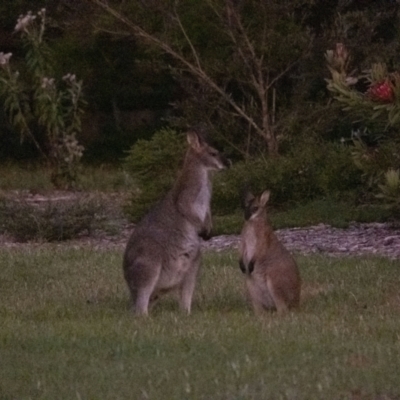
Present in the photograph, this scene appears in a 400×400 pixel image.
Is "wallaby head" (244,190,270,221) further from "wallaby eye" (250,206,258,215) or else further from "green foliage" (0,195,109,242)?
"green foliage" (0,195,109,242)

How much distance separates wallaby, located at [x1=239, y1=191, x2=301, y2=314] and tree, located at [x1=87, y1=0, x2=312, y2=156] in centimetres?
937

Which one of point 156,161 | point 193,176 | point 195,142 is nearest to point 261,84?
point 156,161

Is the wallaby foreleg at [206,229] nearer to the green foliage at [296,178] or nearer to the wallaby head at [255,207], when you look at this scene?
the wallaby head at [255,207]

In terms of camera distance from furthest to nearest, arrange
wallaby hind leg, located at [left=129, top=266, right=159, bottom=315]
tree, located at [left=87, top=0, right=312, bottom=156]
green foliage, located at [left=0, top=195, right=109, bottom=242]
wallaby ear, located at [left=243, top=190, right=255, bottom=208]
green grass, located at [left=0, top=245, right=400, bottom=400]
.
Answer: tree, located at [left=87, top=0, right=312, bottom=156] → green foliage, located at [left=0, top=195, right=109, bottom=242] → wallaby ear, located at [left=243, top=190, right=255, bottom=208] → wallaby hind leg, located at [left=129, top=266, right=159, bottom=315] → green grass, located at [left=0, top=245, right=400, bottom=400]

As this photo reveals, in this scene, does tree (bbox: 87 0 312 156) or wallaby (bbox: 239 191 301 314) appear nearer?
wallaby (bbox: 239 191 301 314)

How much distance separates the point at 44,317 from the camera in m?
10.5

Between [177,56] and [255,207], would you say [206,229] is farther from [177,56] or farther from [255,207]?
[177,56]

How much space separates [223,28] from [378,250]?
6810mm

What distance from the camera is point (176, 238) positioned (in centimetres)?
1093

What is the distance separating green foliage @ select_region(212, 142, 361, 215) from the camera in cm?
1858

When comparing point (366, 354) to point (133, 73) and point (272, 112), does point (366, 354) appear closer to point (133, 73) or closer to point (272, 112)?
point (272, 112)

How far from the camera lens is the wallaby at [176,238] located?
1064cm

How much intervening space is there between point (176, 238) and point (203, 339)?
2038 millimetres

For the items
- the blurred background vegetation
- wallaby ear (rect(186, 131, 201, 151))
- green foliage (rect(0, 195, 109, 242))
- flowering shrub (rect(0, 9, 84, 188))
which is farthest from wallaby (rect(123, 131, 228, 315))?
flowering shrub (rect(0, 9, 84, 188))
